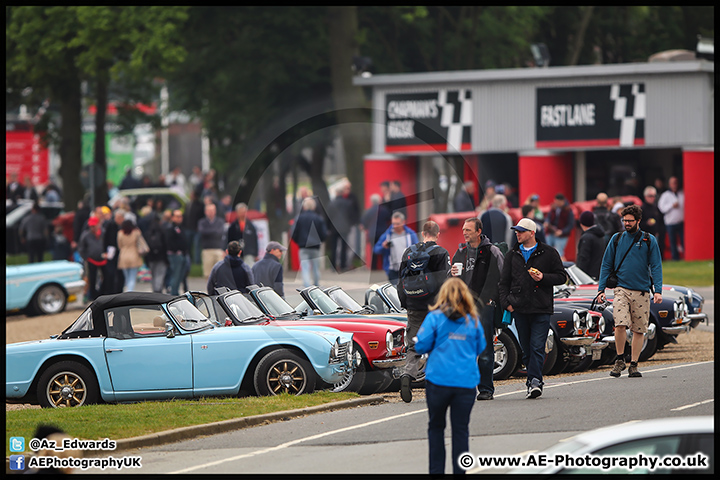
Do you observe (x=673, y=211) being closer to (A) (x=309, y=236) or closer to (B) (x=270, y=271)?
(A) (x=309, y=236)

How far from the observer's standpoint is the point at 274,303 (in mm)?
13305

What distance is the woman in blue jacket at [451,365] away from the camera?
24.5 ft

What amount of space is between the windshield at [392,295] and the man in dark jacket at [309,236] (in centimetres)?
413

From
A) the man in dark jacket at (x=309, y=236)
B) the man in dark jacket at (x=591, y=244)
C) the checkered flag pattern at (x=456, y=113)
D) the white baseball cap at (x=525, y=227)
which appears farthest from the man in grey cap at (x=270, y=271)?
the checkered flag pattern at (x=456, y=113)

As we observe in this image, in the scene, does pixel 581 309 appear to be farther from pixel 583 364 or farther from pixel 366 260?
pixel 366 260

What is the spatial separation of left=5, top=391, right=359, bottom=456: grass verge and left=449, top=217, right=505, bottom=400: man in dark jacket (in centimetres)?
153

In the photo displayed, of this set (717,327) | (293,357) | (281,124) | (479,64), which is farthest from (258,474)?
(479,64)

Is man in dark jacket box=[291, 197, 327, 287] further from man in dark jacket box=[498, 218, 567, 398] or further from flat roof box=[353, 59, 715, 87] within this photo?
flat roof box=[353, 59, 715, 87]

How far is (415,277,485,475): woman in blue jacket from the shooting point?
7.46m

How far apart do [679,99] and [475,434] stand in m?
18.9

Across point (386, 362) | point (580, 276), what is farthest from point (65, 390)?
point (580, 276)

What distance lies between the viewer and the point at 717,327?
55.5 feet

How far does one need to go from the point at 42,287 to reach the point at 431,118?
1178cm

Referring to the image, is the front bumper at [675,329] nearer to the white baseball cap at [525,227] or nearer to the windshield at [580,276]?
the windshield at [580,276]
